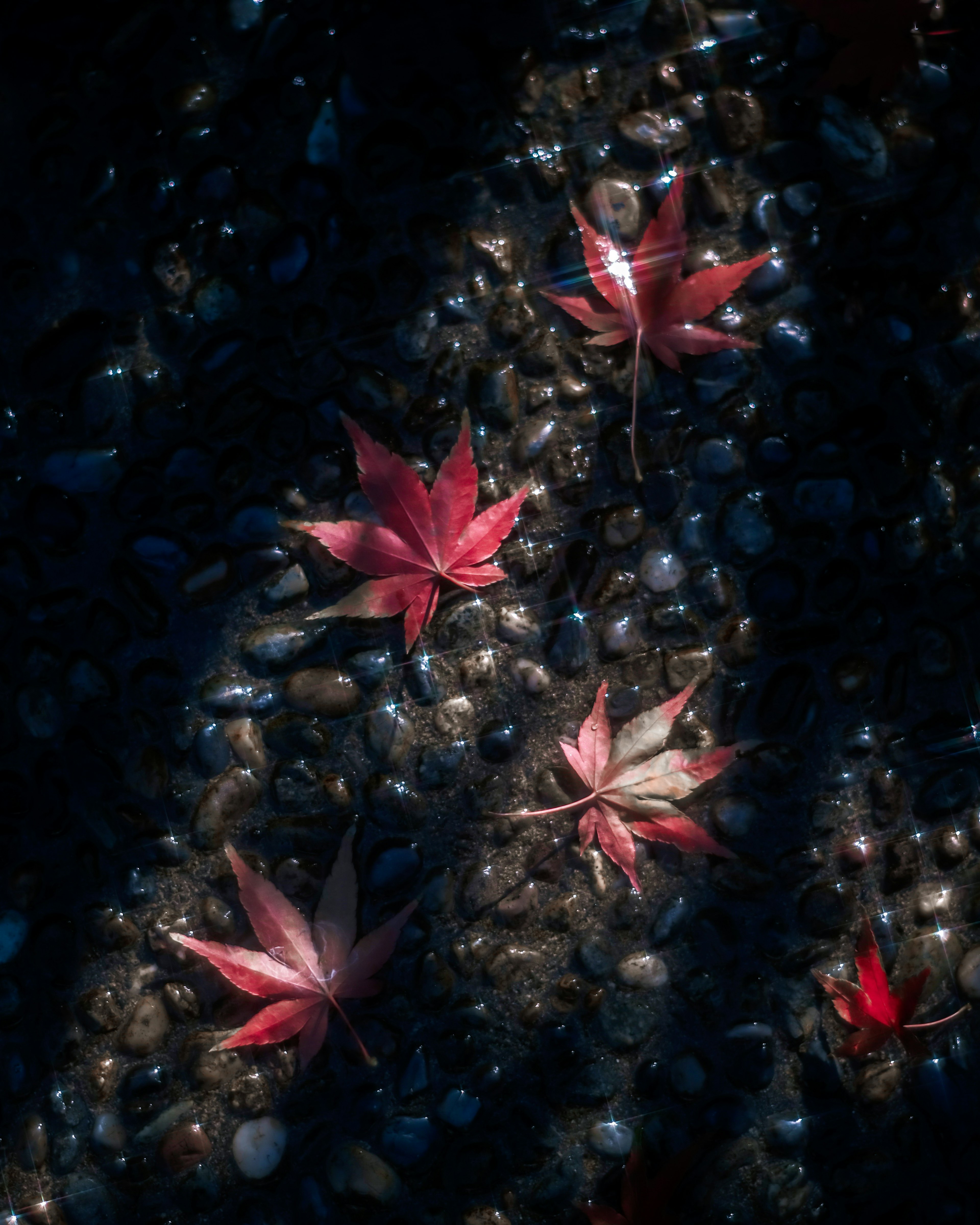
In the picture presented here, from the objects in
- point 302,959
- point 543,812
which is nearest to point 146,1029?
point 302,959

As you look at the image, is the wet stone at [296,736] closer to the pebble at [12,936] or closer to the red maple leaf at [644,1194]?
the pebble at [12,936]

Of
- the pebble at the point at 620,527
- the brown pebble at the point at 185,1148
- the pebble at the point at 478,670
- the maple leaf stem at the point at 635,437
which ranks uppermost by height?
the maple leaf stem at the point at 635,437

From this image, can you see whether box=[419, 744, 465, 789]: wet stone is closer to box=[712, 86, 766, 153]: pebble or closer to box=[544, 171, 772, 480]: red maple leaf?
box=[544, 171, 772, 480]: red maple leaf

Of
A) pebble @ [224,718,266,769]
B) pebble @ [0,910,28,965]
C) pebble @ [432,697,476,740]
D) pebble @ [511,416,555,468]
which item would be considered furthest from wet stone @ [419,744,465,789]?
pebble @ [0,910,28,965]

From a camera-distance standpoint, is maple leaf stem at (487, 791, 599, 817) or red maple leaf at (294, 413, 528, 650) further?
maple leaf stem at (487, 791, 599, 817)

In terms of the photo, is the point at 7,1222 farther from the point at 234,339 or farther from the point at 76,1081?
the point at 234,339

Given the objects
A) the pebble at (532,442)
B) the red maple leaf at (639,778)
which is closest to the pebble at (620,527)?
the pebble at (532,442)

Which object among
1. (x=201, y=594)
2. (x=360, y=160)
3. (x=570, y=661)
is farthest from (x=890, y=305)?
(x=201, y=594)
